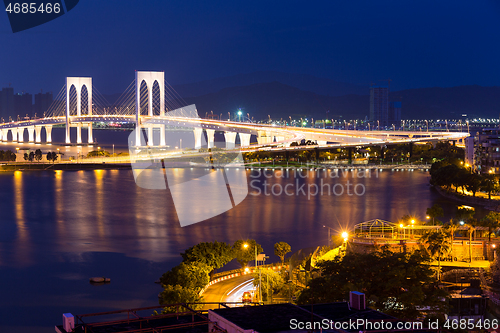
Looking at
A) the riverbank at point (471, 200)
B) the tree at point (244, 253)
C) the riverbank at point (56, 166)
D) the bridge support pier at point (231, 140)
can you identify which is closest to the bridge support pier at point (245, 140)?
the bridge support pier at point (231, 140)

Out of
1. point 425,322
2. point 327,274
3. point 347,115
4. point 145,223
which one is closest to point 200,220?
point 145,223

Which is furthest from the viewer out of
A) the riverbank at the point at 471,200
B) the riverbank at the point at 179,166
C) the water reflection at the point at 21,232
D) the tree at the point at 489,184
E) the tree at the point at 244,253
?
the riverbank at the point at 179,166

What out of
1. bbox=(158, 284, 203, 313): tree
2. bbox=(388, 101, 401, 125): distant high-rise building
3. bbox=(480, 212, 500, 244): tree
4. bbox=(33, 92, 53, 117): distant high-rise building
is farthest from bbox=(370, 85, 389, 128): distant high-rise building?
bbox=(158, 284, 203, 313): tree

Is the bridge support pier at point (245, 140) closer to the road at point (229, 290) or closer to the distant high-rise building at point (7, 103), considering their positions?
the road at point (229, 290)

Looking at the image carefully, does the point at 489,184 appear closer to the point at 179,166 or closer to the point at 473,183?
the point at 473,183

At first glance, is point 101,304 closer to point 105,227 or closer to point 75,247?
point 75,247

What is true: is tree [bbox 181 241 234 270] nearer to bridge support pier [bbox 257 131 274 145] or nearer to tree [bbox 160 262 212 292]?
tree [bbox 160 262 212 292]
